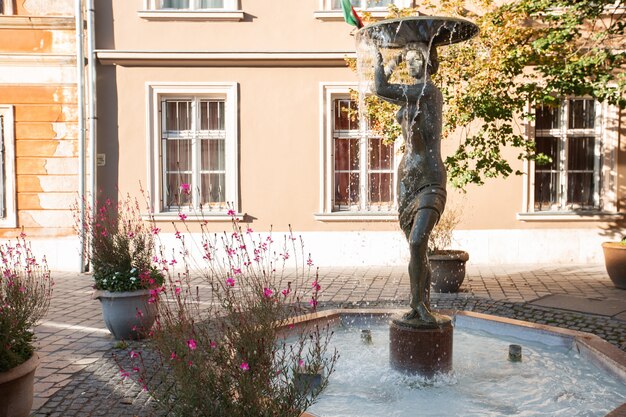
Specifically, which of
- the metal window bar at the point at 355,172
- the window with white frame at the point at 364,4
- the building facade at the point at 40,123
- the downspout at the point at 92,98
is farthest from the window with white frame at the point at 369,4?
the building facade at the point at 40,123

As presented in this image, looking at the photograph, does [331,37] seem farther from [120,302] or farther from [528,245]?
[120,302]

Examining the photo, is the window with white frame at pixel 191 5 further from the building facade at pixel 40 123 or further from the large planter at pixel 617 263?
the large planter at pixel 617 263

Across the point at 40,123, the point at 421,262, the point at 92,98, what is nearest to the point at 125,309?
the point at 421,262

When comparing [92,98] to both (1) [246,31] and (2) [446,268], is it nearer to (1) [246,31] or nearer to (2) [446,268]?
(1) [246,31]

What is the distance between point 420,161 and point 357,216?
636cm

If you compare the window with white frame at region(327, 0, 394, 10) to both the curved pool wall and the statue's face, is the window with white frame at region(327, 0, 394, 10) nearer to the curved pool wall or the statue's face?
the statue's face

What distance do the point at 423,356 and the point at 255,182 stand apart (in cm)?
704

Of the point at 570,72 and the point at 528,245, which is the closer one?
the point at 570,72

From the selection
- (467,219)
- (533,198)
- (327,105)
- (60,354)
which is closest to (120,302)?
(60,354)

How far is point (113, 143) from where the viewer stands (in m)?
10.8

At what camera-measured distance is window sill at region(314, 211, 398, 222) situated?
10.7 meters

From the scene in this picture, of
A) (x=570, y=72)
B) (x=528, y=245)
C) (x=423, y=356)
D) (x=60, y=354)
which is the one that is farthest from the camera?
(x=528, y=245)

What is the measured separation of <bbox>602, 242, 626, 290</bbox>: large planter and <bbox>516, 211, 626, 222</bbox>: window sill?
2177 millimetres

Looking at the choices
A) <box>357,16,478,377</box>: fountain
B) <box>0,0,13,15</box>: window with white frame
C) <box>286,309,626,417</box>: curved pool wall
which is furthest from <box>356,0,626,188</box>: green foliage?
<box>0,0,13,15</box>: window with white frame
